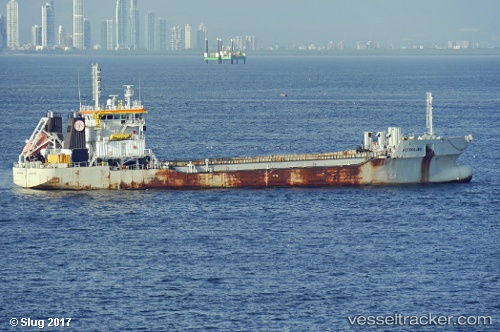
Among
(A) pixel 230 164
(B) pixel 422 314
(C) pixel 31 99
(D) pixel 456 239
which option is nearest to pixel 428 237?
(D) pixel 456 239

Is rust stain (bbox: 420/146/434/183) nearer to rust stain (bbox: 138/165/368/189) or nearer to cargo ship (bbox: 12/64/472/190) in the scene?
cargo ship (bbox: 12/64/472/190)

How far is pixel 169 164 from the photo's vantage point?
80.2 m

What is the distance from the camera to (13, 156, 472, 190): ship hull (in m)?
77.6

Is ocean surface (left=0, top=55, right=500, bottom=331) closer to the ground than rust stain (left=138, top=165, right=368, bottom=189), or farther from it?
closer to the ground

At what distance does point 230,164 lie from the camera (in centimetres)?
8081

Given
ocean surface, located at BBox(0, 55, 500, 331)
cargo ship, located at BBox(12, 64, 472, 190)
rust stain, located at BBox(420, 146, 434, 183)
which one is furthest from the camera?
rust stain, located at BBox(420, 146, 434, 183)

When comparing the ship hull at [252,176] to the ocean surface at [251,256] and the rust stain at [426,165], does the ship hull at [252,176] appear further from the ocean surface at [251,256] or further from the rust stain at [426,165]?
the ocean surface at [251,256]

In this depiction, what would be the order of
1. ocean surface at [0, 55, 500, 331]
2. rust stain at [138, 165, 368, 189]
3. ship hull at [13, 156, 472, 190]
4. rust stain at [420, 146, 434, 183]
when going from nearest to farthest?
ocean surface at [0, 55, 500, 331] → ship hull at [13, 156, 472, 190] → rust stain at [138, 165, 368, 189] → rust stain at [420, 146, 434, 183]

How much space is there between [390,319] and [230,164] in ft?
110

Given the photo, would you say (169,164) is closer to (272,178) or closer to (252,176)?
(252,176)

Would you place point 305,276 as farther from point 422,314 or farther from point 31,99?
point 31,99

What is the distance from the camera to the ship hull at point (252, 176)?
255 feet

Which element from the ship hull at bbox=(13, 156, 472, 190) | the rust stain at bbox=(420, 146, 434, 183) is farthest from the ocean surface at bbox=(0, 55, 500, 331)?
the rust stain at bbox=(420, 146, 434, 183)

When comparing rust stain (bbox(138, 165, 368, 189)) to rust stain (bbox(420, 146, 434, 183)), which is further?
rust stain (bbox(420, 146, 434, 183))
